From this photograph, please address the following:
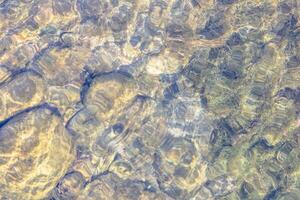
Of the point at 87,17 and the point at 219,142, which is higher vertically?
the point at 87,17

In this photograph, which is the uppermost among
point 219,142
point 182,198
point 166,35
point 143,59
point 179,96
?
point 166,35

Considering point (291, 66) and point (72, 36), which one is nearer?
point (291, 66)

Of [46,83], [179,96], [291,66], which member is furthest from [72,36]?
[291,66]

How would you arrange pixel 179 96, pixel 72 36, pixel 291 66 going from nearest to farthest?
1. pixel 291 66
2. pixel 179 96
3. pixel 72 36

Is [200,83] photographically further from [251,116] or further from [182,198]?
[182,198]

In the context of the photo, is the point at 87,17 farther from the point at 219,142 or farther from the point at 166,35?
the point at 219,142

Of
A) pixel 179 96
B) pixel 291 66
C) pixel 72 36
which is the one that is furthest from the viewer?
pixel 72 36

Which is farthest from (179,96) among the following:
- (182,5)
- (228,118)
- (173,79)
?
(182,5)
